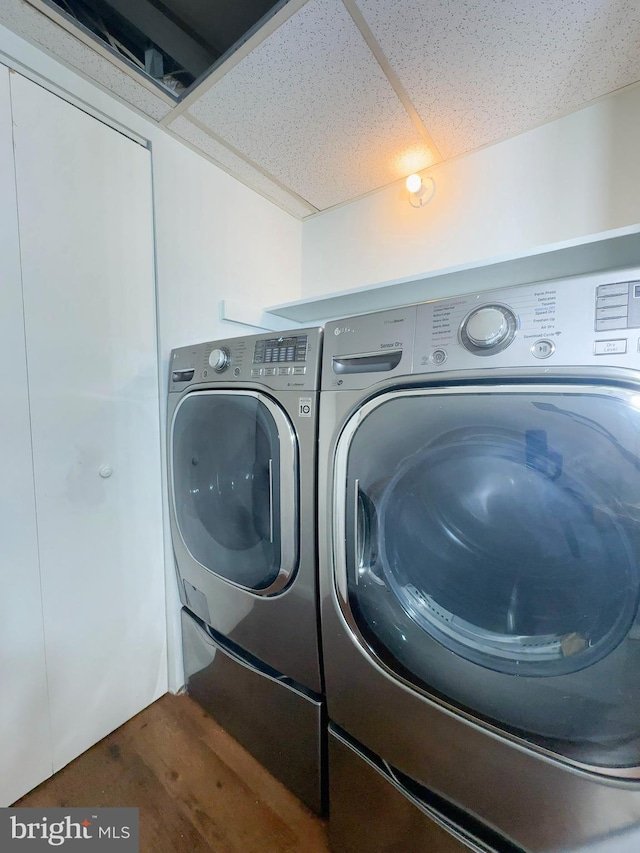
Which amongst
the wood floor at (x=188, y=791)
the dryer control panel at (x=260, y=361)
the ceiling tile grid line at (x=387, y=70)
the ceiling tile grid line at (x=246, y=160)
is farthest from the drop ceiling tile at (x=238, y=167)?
the wood floor at (x=188, y=791)

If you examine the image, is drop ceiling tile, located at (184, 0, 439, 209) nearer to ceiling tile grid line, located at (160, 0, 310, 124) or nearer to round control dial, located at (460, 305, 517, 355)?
ceiling tile grid line, located at (160, 0, 310, 124)

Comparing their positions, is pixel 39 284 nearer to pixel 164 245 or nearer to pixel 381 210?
pixel 164 245

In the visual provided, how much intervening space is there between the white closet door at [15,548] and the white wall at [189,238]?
12.9 inches

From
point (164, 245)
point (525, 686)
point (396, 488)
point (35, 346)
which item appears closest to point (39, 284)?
point (35, 346)

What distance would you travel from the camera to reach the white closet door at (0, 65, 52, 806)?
0.92 m

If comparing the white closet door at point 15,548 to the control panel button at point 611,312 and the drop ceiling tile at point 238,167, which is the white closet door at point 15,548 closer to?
the drop ceiling tile at point 238,167

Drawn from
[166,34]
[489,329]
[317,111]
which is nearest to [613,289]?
[489,329]

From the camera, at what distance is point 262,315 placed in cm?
160

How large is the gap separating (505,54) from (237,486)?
134 cm

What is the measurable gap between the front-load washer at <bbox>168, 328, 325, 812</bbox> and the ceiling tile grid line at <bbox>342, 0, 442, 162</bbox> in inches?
29.2

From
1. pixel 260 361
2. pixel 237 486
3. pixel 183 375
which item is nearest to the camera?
pixel 260 361

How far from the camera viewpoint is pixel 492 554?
2.12 feet

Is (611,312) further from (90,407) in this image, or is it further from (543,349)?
(90,407)

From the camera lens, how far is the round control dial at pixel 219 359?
1020 mm
